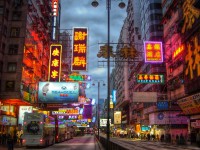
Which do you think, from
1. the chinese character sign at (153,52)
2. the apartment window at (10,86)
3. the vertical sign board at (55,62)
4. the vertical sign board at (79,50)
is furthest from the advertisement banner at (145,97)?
the apartment window at (10,86)

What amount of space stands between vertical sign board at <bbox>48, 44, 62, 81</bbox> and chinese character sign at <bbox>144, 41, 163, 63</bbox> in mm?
18923

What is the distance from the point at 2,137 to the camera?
3975cm

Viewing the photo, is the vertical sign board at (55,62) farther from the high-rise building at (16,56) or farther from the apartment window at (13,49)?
the apartment window at (13,49)

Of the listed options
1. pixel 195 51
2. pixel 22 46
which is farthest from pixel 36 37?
pixel 195 51

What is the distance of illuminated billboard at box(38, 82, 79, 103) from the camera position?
43.8 meters

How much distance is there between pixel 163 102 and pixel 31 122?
20.1m

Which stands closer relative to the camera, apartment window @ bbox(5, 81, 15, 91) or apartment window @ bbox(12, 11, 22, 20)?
apartment window @ bbox(5, 81, 15, 91)

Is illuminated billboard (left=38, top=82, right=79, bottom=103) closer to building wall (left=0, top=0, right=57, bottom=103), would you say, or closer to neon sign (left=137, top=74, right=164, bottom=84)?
building wall (left=0, top=0, right=57, bottom=103)

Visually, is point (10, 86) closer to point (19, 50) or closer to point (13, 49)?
point (19, 50)

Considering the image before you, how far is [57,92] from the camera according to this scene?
1730 inches

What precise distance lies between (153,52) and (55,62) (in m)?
19.9

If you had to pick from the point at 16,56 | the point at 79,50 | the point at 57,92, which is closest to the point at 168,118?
the point at 57,92

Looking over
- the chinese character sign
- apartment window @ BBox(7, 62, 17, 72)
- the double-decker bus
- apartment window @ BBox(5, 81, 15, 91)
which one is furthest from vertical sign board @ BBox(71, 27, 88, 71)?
apartment window @ BBox(7, 62, 17, 72)

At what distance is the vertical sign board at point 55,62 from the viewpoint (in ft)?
154
